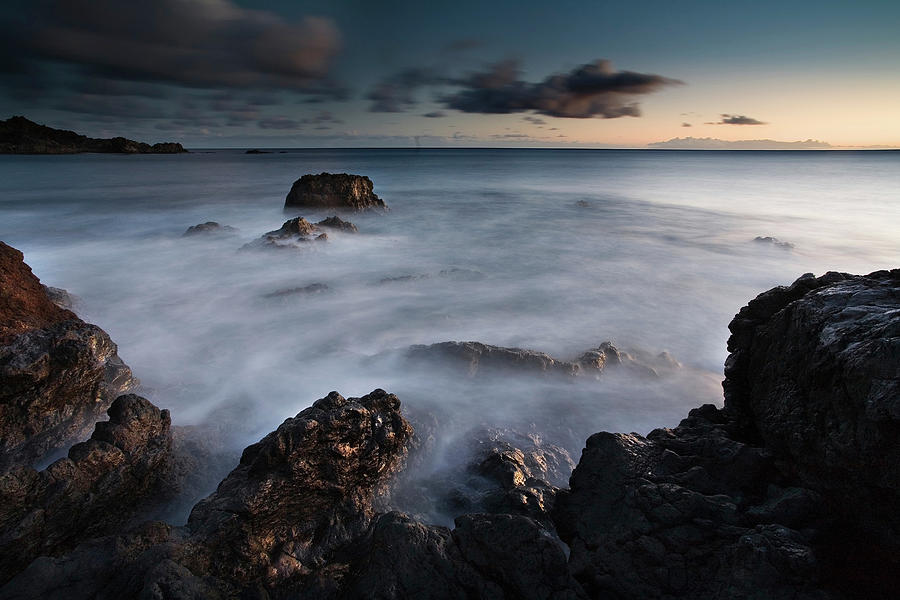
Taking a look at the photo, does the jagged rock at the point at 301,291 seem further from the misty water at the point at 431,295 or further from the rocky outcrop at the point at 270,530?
the rocky outcrop at the point at 270,530

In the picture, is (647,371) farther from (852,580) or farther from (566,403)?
(852,580)

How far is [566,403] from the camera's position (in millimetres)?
6855

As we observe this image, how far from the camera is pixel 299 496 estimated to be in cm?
413

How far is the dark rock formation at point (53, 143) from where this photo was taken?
101m

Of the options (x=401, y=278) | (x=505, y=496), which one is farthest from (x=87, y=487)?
(x=401, y=278)

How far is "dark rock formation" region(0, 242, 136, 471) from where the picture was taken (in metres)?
4.69

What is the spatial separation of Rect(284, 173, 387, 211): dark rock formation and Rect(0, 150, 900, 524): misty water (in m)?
0.85

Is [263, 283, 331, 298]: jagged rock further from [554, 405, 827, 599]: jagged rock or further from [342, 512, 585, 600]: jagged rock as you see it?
[554, 405, 827, 599]: jagged rock

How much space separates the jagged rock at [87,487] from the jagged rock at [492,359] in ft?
13.5

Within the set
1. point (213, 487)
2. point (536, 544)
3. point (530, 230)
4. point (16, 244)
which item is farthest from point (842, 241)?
point (16, 244)

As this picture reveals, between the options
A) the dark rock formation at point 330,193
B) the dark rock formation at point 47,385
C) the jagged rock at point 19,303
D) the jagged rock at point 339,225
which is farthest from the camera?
the dark rock formation at point 330,193

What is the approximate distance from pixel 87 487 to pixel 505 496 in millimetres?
3849

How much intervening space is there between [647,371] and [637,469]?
163 inches

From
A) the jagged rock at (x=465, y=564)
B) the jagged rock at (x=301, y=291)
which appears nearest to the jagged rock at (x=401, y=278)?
the jagged rock at (x=301, y=291)
